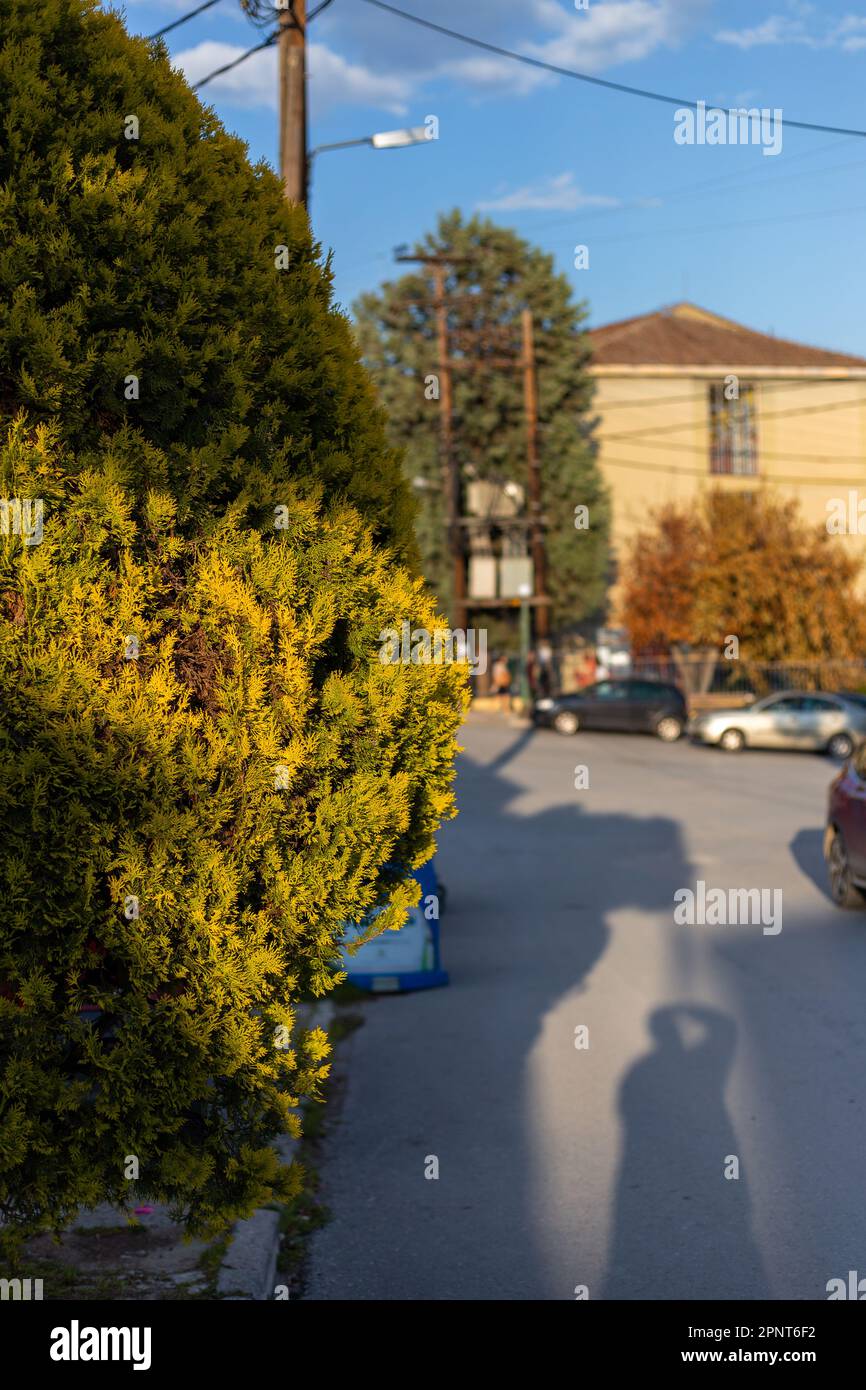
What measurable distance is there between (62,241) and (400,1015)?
676 centimetres

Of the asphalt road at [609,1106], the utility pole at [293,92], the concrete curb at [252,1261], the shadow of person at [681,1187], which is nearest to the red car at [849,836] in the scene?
the asphalt road at [609,1106]

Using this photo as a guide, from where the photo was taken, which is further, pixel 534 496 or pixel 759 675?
pixel 534 496

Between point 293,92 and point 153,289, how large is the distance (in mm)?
9943

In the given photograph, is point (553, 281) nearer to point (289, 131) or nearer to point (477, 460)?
point (477, 460)

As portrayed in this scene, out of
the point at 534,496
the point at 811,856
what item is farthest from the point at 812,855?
the point at 534,496

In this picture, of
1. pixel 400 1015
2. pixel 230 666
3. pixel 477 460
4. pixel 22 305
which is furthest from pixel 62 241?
pixel 477 460

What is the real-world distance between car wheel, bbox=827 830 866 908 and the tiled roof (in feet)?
140

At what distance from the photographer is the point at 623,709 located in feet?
125

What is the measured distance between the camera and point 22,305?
4.48 metres

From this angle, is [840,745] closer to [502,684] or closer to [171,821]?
[502,684]

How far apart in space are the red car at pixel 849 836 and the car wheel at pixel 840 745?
67.5ft

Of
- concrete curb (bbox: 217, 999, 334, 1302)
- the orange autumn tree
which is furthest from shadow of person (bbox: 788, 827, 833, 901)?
the orange autumn tree

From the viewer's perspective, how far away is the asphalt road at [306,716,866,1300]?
18.5 feet

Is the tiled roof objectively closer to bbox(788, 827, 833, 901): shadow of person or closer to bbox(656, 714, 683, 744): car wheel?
bbox(656, 714, 683, 744): car wheel
